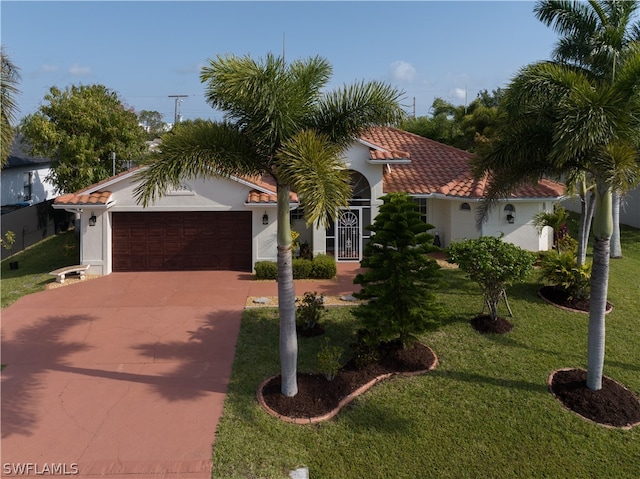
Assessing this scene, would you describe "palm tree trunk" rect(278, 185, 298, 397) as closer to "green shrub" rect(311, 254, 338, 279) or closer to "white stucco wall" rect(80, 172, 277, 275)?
"green shrub" rect(311, 254, 338, 279)

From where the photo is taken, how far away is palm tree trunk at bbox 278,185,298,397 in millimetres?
7574

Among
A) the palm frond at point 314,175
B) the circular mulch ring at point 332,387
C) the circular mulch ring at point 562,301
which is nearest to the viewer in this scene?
the palm frond at point 314,175

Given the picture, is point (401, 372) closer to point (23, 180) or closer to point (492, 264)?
point (492, 264)

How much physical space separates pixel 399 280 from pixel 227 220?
957 centimetres

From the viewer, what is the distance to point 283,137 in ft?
23.6

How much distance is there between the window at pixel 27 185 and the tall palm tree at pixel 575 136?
95.9 ft

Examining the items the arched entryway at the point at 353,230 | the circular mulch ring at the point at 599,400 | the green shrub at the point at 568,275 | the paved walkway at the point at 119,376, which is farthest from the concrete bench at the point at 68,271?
the green shrub at the point at 568,275

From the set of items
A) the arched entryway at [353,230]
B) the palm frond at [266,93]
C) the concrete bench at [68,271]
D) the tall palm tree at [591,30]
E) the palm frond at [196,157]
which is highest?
the tall palm tree at [591,30]

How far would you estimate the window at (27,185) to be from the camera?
28.9 metres

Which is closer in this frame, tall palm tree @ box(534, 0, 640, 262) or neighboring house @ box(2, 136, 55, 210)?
tall palm tree @ box(534, 0, 640, 262)

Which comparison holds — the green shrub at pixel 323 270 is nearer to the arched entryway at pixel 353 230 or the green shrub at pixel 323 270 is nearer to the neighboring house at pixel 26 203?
the arched entryway at pixel 353 230

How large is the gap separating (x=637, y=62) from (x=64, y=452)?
1026cm

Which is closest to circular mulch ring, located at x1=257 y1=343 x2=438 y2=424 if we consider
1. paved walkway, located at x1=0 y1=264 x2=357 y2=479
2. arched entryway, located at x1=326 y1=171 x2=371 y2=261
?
paved walkway, located at x1=0 y1=264 x2=357 y2=479

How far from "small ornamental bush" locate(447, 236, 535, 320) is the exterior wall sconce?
7444mm
